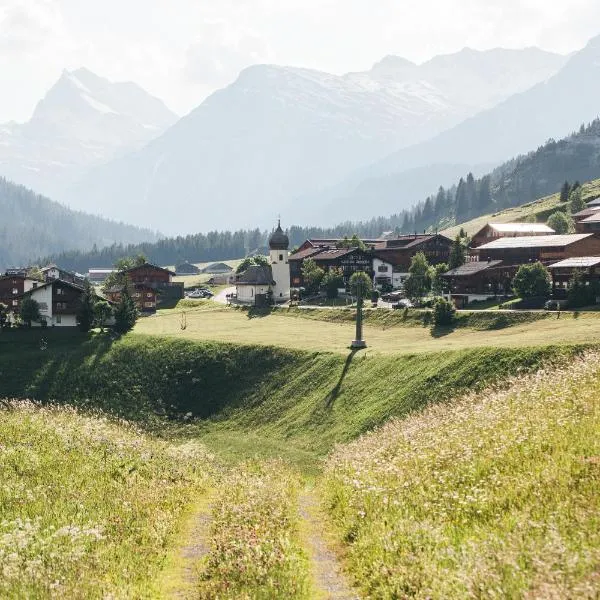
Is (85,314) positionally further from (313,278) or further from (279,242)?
(279,242)

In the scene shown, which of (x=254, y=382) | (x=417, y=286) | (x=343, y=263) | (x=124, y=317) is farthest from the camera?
(x=343, y=263)

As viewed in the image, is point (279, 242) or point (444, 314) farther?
point (279, 242)

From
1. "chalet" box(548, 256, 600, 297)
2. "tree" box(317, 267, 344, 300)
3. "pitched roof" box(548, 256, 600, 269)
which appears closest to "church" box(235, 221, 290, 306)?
"tree" box(317, 267, 344, 300)

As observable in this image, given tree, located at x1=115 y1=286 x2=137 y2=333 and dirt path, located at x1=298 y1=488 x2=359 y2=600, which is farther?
tree, located at x1=115 y1=286 x2=137 y2=333

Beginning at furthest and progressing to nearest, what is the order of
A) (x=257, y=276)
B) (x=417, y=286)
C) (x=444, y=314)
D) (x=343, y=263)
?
(x=343, y=263)
(x=257, y=276)
(x=417, y=286)
(x=444, y=314)

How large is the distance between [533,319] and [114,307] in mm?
50705

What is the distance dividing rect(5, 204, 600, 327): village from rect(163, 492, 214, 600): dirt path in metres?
61.6

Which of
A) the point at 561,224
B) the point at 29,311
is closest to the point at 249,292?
the point at 29,311

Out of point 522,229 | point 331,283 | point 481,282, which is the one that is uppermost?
point 522,229

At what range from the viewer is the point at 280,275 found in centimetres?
12838

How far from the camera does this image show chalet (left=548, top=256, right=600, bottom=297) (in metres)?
79.4

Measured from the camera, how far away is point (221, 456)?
151ft

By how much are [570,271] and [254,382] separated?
1686 inches

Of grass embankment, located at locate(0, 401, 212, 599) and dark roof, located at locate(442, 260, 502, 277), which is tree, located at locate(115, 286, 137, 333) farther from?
A: grass embankment, located at locate(0, 401, 212, 599)
